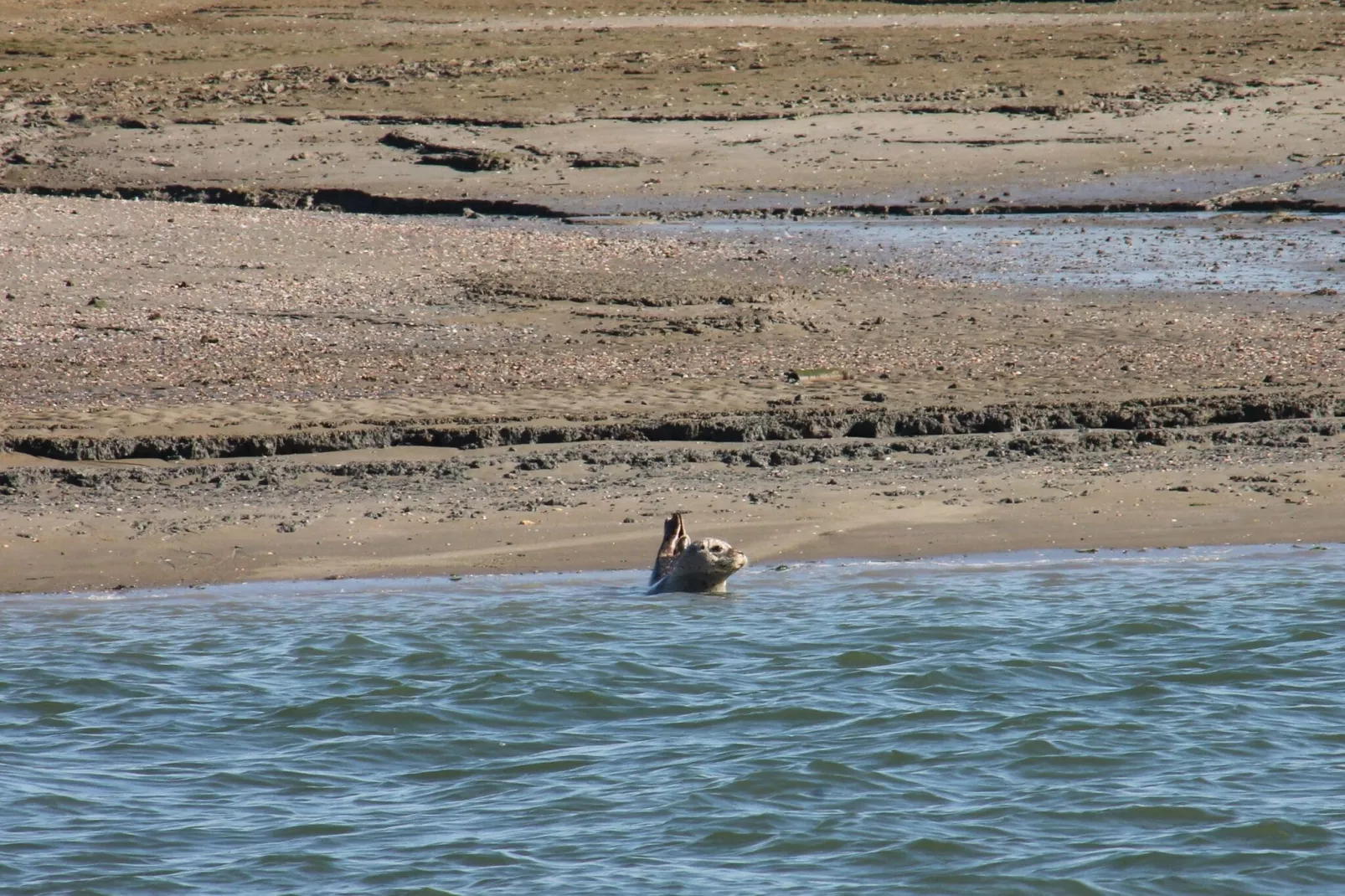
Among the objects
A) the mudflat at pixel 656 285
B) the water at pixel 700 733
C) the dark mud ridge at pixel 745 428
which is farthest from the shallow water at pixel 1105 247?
the water at pixel 700 733

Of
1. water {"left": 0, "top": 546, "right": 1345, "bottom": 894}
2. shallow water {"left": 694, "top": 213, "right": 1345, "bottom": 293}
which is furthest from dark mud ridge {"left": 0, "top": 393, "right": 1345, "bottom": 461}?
shallow water {"left": 694, "top": 213, "right": 1345, "bottom": 293}

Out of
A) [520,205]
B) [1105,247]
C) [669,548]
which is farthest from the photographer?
[520,205]

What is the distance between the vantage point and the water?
542 centimetres

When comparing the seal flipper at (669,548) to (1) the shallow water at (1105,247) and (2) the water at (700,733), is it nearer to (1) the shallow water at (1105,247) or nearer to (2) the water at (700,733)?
(2) the water at (700,733)

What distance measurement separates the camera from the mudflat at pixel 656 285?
29.4ft

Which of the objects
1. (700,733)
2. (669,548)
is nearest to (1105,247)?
(669,548)

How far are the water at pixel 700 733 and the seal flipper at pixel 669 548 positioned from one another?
0.17 meters

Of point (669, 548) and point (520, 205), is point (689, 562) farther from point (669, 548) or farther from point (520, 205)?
point (520, 205)

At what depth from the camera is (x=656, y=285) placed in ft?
44.4

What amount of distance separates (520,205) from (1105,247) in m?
5.89

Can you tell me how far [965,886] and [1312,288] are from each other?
938 cm

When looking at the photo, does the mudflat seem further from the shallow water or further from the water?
the water

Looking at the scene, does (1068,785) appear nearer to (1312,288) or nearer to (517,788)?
(517,788)

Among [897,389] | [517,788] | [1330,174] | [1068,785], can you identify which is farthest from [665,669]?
[1330,174]
